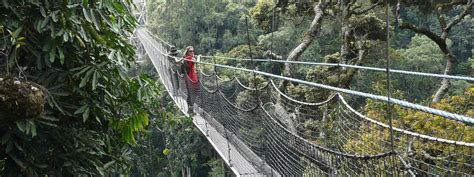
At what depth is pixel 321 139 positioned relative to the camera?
2877mm

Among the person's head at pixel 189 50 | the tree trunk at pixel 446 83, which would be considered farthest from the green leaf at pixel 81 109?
the tree trunk at pixel 446 83

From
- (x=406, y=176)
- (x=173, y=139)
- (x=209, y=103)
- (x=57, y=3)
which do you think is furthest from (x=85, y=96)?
(x=173, y=139)

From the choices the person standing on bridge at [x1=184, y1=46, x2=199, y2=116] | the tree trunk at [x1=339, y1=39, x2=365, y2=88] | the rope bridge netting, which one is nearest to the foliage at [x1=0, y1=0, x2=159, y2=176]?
the rope bridge netting

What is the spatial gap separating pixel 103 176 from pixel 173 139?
521 inches

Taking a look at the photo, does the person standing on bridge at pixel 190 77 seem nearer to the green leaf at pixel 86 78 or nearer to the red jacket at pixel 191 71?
the red jacket at pixel 191 71

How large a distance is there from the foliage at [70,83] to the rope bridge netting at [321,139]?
0.51m

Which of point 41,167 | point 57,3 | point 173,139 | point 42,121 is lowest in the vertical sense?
point 173,139

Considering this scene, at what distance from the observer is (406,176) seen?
6.68 ft

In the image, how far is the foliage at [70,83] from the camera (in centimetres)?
118

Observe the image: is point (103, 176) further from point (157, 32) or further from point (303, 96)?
point (157, 32)

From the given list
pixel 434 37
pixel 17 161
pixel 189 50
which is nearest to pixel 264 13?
pixel 434 37

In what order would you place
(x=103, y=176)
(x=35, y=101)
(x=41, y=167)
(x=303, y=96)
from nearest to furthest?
(x=35, y=101) → (x=41, y=167) → (x=103, y=176) → (x=303, y=96)

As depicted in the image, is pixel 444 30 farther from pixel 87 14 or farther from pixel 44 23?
pixel 44 23

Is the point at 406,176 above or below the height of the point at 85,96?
below
